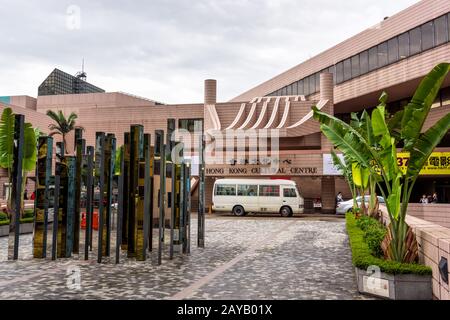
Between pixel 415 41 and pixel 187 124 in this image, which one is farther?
pixel 187 124

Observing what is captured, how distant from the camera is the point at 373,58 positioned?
32.0 metres

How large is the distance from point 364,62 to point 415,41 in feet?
16.1

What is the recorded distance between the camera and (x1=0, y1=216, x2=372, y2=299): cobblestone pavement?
7645mm

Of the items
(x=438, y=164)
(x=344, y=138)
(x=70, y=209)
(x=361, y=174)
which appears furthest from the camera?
(x=438, y=164)

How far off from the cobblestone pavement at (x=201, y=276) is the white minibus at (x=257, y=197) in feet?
48.1

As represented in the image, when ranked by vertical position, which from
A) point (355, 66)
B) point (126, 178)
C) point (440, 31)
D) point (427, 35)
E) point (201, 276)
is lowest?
point (201, 276)

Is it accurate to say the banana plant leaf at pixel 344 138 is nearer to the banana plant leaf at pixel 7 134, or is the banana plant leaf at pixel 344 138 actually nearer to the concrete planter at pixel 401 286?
the concrete planter at pixel 401 286

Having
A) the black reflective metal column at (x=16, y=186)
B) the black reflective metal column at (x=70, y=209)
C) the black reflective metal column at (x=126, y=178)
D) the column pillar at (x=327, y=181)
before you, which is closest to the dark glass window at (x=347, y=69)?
the column pillar at (x=327, y=181)

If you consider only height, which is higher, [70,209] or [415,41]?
[415,41]

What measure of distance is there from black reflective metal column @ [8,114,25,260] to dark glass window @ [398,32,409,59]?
2649 centimetres

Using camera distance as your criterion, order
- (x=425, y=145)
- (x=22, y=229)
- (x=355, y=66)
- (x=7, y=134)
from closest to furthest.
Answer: (x=425, y=145) → (x=7, y=134) → (x=22, y=229) → (x=355, y=66)

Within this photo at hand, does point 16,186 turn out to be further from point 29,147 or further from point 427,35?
point 427,35

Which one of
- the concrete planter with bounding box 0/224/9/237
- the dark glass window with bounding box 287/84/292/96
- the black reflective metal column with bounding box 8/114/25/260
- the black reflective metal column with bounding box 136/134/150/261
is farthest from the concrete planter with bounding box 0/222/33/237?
the dark glass window with bounding box 287/84/292/96

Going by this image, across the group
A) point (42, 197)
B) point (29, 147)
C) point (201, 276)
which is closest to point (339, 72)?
point (29, 147)
